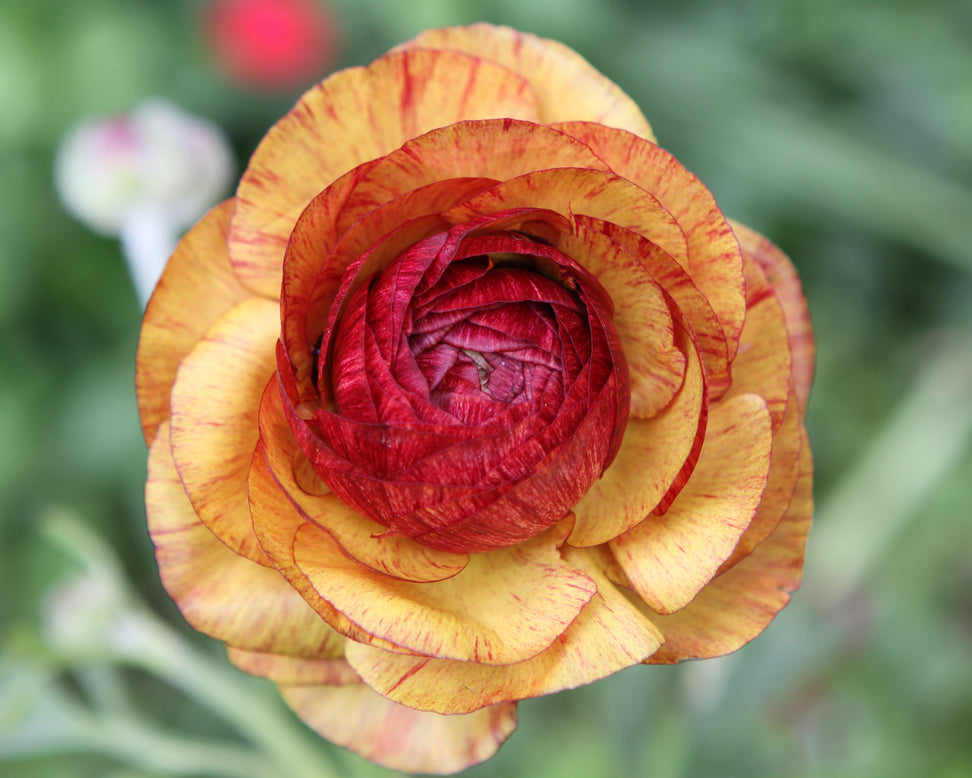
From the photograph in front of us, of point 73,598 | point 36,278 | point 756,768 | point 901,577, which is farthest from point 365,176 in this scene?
point 36,278

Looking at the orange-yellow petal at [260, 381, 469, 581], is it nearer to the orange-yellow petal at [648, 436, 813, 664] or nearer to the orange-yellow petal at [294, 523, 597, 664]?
the orange-yellow petal at [294, 523, 597, 664]

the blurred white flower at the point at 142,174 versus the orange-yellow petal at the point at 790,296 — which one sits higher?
the orange-yellow petal at the point at 790,296

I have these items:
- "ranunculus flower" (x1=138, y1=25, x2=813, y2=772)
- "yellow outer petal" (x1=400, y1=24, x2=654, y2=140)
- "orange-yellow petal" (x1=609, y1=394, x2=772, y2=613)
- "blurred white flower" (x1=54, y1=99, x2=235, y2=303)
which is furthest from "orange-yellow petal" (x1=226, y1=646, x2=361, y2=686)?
"blurred white flower" (x1=54, y1=99, x2=235, y2=303)

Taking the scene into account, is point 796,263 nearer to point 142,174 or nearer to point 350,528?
point 142,174

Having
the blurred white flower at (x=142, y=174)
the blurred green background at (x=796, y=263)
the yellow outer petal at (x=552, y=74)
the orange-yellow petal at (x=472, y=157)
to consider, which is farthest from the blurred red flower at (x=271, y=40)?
the orange-yellow petal at (x=472, y=157)

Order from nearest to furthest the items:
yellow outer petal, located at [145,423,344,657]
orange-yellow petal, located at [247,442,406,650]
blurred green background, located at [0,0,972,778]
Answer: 1. orange-yellow petal, located at [247,442,406,650]
2. yellow outer petal, located at [145,423,344,657]
3. blurred green background, located at [0,0,972,778]

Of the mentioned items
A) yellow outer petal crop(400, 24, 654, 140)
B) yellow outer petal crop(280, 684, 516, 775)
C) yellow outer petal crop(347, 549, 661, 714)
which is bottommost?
yellow outer petal crop(280, 684, 516, 775)

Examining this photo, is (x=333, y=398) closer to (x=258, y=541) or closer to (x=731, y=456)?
(x=258, y=541)

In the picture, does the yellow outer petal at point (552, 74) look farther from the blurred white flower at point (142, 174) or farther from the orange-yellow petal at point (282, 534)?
the blurred white flower at point (142, 174)
